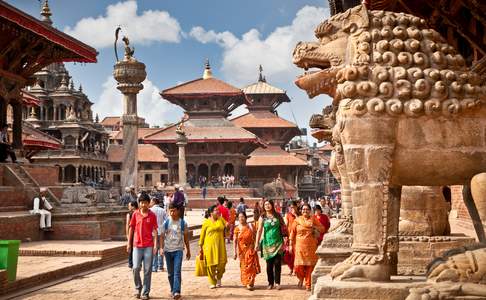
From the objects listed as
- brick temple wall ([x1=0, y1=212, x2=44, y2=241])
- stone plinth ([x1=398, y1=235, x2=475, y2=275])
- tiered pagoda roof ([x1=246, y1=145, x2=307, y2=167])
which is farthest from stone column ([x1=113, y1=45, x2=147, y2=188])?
tiered pagoda roof ([x1=246, y1=145, x2=307, y2=167])

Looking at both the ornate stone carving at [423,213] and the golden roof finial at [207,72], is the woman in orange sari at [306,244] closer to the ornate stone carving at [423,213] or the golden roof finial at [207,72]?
the ornate stone carving at [423,213]

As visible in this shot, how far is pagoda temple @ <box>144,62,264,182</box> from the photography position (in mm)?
46475

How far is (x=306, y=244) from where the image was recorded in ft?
28.6

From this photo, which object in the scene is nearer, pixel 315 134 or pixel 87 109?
pixel 315 134

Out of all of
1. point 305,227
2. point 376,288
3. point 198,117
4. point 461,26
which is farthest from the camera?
point 198,117

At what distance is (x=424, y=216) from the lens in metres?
7.02

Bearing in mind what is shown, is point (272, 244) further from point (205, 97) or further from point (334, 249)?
point (205, 97)

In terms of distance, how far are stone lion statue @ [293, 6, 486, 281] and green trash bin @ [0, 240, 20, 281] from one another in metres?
5.43

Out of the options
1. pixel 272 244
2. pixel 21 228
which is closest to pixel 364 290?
pixel 272 244

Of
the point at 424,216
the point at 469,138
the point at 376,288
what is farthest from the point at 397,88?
the point at 424,216

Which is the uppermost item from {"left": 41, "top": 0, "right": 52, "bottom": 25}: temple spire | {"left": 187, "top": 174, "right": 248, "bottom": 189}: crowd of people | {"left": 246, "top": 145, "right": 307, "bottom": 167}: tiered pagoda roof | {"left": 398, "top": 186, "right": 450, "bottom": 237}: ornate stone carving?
{"left": 41, "top": 0, "right": 52, "bottom": 25}: temple spire

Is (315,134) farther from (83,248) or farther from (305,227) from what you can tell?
(83,248)

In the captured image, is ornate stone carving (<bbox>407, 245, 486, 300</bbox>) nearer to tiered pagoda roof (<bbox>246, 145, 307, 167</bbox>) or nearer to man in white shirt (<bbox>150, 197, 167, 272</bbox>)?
man in white shirt (<bbox>150, 197, 167, 272</bbox>)

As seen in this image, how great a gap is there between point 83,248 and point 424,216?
8313 mm
